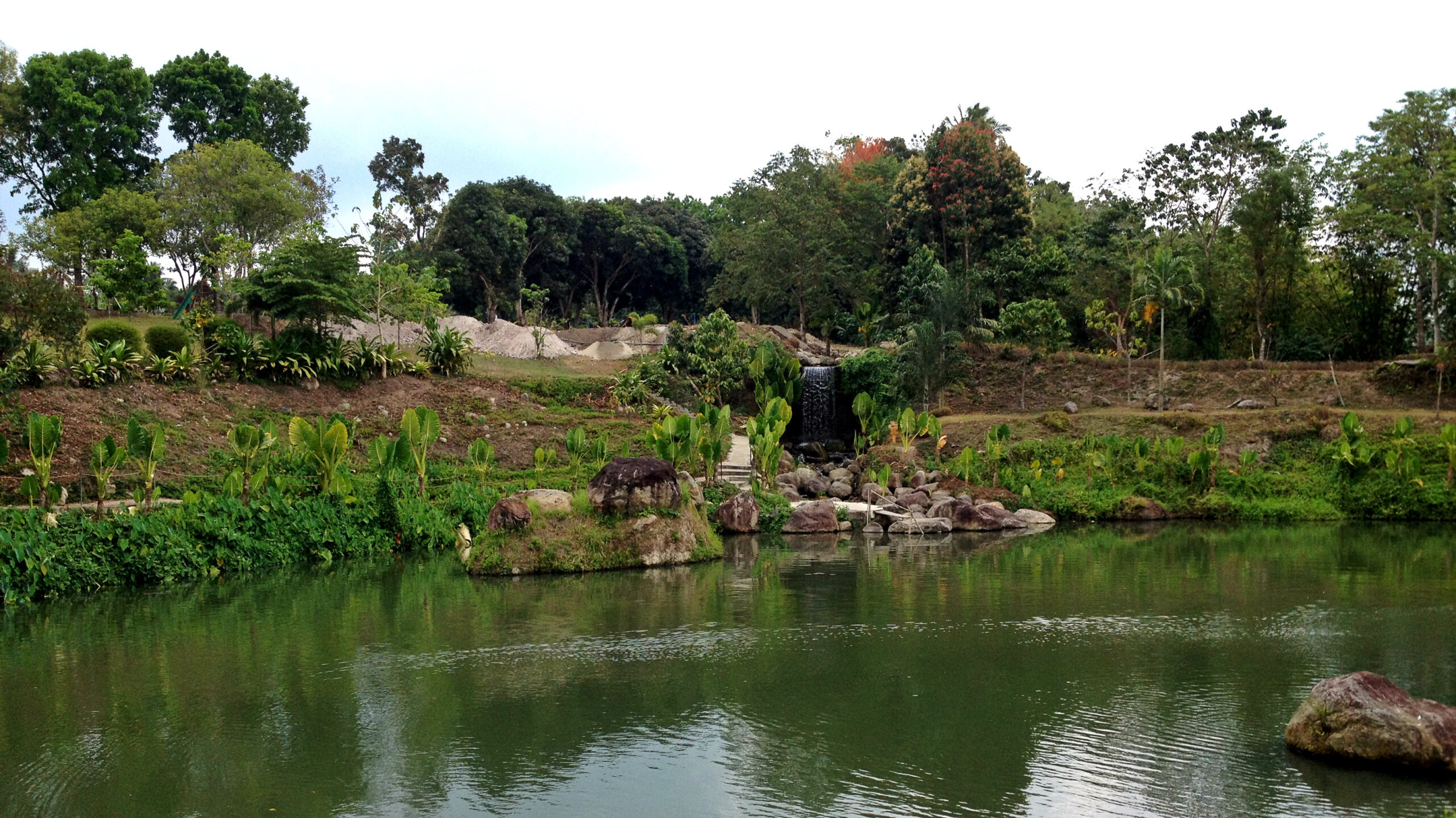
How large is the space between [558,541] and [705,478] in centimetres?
813

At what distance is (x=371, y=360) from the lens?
1220 inches

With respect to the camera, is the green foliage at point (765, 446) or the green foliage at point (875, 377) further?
the green foliage at point (875, 377)

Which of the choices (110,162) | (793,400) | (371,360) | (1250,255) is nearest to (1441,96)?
(1250,255)

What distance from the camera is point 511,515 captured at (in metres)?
18.8

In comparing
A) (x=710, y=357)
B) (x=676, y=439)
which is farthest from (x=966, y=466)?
(x=710, y=357)

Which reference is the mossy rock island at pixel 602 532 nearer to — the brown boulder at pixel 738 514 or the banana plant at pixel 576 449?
the brown boulder at pixel 738 514

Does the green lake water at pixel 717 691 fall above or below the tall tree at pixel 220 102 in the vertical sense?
below

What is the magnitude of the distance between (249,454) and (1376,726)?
18287 mm

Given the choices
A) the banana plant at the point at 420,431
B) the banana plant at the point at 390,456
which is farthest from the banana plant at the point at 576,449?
the banana plant at the point at 390,456

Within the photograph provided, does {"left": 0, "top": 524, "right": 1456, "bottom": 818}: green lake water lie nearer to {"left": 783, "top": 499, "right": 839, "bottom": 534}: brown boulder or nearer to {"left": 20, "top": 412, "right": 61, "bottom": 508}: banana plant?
{"left": 20, "top": 412, "right": 61, "bottom": 508}: banana plant

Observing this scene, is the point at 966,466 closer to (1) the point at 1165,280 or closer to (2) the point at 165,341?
(1) the point at 1165,280

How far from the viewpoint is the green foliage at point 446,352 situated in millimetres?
32938

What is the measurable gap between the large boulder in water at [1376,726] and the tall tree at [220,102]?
5003cm

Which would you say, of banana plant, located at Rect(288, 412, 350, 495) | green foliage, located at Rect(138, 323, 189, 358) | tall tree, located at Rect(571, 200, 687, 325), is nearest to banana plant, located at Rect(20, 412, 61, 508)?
banana plant, located at Rect(288, 412, 350, 495)
